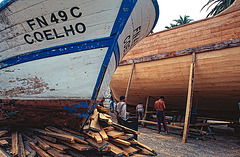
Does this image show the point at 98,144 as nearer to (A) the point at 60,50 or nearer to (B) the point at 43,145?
(B) the point at 43,145

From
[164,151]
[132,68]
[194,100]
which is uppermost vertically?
[132,68]

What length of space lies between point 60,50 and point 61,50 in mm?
22

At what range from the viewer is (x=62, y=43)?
3250 mm

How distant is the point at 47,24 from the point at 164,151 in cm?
373

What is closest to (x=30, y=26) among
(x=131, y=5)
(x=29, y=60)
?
(x=29, y=60)

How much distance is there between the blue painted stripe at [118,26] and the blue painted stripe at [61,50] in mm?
118

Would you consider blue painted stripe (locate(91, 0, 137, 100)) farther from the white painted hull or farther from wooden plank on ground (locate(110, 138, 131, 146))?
wooden plank on ground (locate(110, 138, 131, 146))

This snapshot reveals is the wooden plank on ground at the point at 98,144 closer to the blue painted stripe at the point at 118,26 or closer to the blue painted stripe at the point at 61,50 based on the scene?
the blue painted stripe at the point at 118,26

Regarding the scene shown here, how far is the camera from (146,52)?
7324mm

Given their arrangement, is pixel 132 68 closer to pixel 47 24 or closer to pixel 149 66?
pixel 149 66

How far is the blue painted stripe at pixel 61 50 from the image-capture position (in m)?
3.17

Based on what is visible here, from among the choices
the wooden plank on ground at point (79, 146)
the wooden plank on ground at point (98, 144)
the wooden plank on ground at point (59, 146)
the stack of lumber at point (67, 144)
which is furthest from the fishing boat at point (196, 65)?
the wooden plank on ground at point (59, 146)

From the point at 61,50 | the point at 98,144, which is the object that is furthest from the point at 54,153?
the point at 61,50

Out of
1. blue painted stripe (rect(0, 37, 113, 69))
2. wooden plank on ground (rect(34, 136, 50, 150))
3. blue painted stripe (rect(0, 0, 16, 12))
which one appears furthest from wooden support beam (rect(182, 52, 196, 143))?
blue painted stripe (rect(0, 0, 16, 12))
